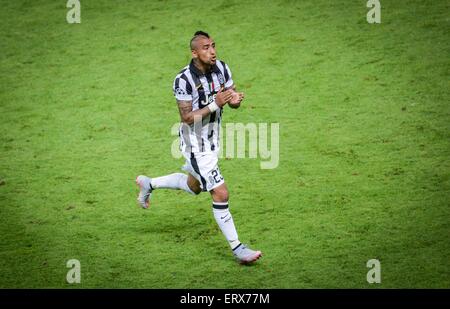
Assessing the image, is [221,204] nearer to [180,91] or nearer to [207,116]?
[207,116]

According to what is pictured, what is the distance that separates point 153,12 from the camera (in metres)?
11.8

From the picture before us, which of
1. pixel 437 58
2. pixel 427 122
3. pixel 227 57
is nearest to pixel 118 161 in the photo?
pixel 227 57

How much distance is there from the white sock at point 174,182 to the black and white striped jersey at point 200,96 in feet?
1.54

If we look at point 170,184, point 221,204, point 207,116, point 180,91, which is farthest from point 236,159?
point 180,91

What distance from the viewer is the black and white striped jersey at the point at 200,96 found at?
240 inches

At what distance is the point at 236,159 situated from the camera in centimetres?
823

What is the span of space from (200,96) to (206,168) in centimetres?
64

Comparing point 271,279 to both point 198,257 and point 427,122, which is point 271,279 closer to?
point 198,257

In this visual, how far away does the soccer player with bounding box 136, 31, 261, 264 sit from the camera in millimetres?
6051

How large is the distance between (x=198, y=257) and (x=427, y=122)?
12.2 feet

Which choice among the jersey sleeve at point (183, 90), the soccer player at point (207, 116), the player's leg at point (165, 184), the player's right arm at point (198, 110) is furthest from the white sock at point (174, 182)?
the jersey sleeve at point (183, 90)

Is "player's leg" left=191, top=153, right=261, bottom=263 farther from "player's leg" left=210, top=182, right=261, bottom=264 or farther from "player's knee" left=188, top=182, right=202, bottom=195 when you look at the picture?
"player's knee" left=188, top=182, right=202, bottom=195

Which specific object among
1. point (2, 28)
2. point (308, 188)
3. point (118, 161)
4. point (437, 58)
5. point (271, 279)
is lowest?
point (271, 279)

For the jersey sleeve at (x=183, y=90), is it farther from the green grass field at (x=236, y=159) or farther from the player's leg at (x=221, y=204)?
the green grass field at (x=236, y=159)
